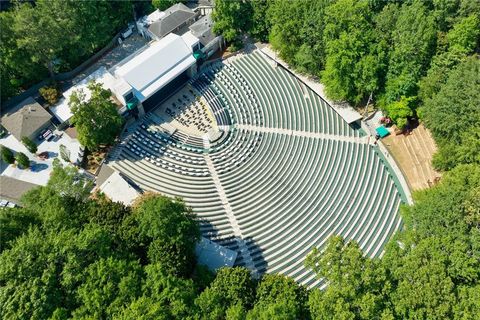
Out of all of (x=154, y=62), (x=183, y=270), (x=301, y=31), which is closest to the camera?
(x=183, y=270)

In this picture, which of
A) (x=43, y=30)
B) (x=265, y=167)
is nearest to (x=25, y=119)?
(x=43, y=30)

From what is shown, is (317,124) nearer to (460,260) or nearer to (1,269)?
(460,260)

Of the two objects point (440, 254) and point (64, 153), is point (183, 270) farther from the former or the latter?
point (440, 254)

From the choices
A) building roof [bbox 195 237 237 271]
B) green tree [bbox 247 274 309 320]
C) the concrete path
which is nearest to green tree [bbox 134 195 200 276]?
building roof [bbox 195 237 237 271]

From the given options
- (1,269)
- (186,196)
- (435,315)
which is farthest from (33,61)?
(435,315)

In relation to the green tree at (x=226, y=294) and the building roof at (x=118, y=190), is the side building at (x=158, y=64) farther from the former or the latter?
the green tree at (x=226, y=294)

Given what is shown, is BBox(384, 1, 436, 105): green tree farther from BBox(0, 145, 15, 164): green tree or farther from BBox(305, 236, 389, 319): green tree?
BBox(0, 145, 15, 164): green tree
